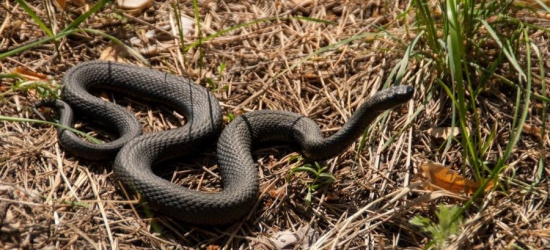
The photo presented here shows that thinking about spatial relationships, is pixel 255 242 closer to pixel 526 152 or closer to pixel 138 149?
pixel 138 149

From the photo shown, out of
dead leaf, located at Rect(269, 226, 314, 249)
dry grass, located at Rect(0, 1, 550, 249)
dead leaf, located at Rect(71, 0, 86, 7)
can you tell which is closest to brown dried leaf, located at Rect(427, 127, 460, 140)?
dry grass, located at Rect(0, 1, 550, 249)

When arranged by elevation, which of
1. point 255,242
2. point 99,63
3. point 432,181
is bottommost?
point 255,242

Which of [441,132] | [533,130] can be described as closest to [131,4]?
[441,132]

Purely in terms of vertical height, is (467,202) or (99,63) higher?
(99,63)

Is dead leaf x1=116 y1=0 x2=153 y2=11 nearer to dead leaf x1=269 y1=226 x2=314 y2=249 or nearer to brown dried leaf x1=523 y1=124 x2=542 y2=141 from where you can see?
dead leaf x1=269 y1=226 x2=314 y2=249

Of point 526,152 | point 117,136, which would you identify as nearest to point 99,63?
point 117,136

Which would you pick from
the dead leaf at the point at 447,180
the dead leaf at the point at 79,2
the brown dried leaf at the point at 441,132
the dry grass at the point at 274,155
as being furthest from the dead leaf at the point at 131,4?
the dead leaf at the point at 447,180
